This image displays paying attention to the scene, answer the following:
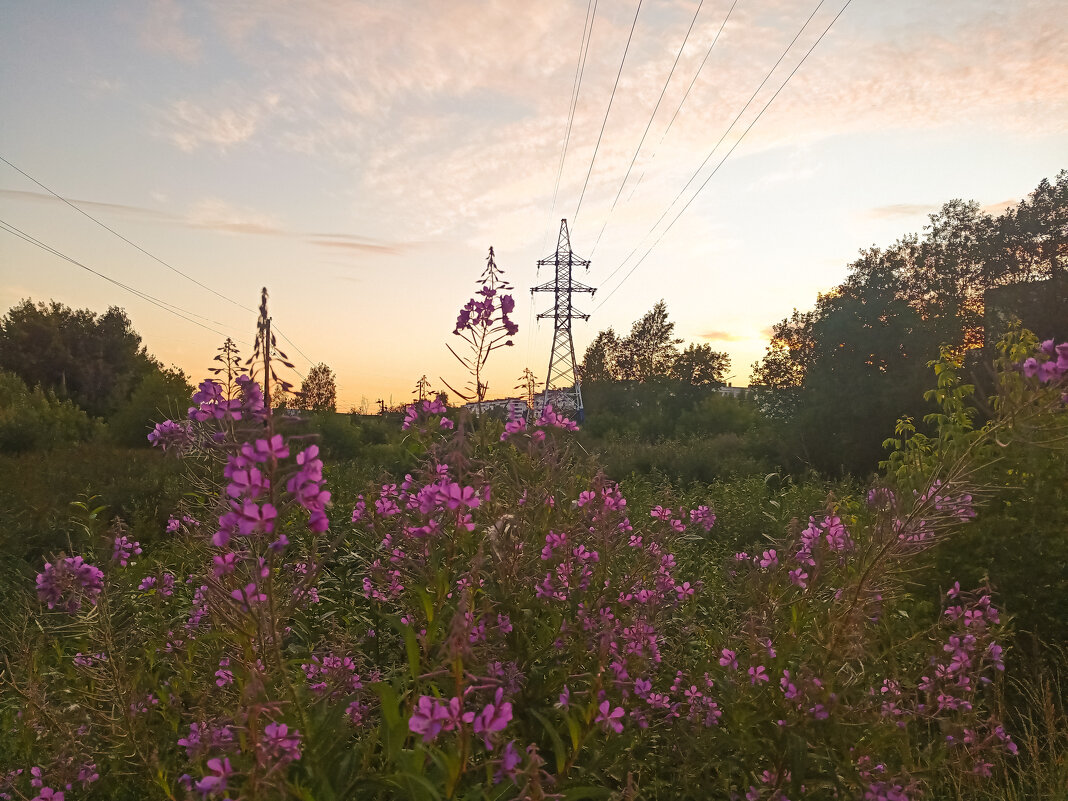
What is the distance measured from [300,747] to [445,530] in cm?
70

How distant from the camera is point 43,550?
689cm

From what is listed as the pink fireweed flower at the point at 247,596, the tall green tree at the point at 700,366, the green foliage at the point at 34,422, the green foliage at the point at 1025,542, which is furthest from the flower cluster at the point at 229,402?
the tall green tree at the point at 700,366

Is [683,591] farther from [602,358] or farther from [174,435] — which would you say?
[602,358]

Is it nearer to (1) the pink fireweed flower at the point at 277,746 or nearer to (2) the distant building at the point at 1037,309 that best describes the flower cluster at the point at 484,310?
(1) the pink fireweed flower at the point at 277,746

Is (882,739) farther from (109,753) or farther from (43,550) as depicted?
(43,550)

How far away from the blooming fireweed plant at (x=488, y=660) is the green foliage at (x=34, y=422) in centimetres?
1852

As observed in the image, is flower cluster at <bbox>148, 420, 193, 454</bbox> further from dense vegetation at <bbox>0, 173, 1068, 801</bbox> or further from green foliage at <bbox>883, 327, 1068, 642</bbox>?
green foliage at <bbox>883, 327, 1068, 642</bbox>

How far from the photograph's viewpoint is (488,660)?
2098mm

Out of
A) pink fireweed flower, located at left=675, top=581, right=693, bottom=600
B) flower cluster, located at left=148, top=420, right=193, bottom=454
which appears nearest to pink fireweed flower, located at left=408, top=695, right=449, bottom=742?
flower cluster, located at left=148, top=420, right=193, bottom=454

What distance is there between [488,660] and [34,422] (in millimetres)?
22219

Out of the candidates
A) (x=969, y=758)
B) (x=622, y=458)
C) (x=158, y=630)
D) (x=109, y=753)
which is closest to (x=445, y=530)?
(x=109, y=753)

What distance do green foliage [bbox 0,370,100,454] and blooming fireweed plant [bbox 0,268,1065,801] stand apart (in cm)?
1852

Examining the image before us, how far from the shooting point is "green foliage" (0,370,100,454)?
18078 millimetres

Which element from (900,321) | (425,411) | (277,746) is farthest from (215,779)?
(900,321)
